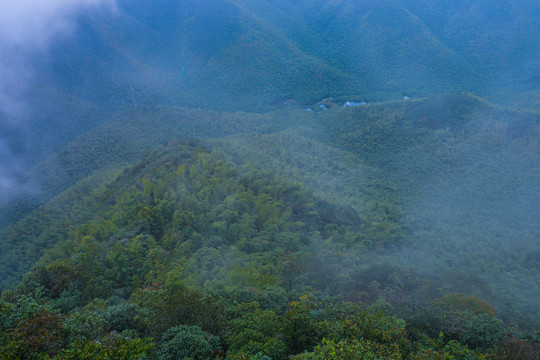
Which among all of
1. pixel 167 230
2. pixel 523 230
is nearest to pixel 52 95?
Answer: pixel 167 230

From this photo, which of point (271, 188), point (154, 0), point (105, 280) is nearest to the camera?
point (105, 280)

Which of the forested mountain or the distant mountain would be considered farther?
the distant mountain

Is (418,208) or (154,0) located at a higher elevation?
(154,0)

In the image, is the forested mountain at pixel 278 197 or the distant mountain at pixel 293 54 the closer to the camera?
the forested mountain at pixel 278 197

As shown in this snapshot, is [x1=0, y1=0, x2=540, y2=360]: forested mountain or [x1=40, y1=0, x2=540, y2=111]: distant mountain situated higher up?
[x1=40, y1=0, x2=540, y2=111]: distant mountain

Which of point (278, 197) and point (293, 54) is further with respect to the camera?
point (293, 54)

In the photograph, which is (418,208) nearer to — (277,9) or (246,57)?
(246,57)

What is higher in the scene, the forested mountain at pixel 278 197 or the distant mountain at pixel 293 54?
the distant mountain at pixel 293 54

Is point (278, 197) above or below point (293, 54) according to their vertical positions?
below
